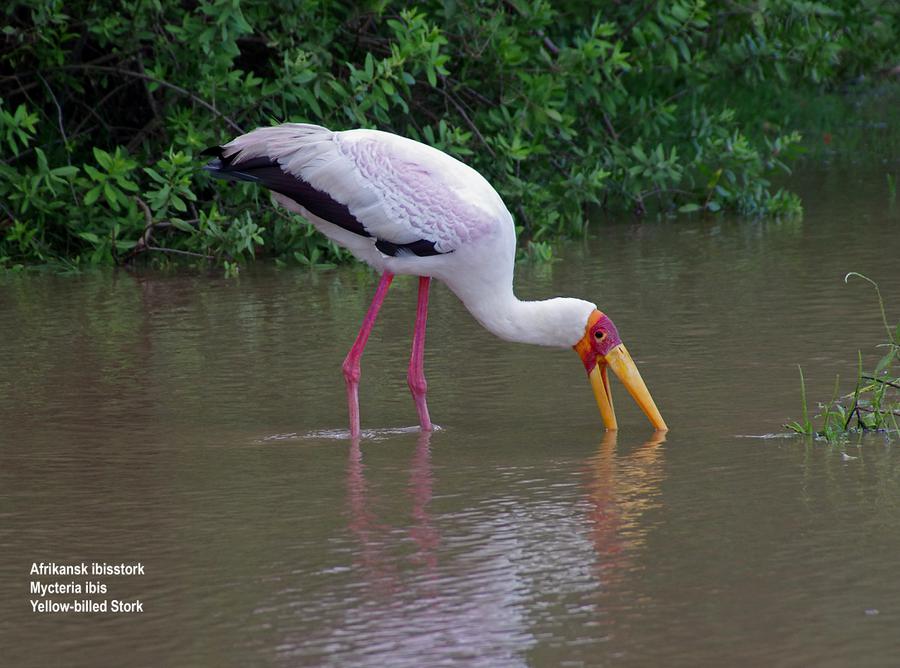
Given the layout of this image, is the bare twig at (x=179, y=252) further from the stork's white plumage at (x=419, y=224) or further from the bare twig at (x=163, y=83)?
the stork's white plumage at (x=419, y=224)

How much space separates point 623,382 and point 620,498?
1113 millimetres

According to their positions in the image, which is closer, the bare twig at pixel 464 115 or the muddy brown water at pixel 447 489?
the muddy brown water at pixel 447 489

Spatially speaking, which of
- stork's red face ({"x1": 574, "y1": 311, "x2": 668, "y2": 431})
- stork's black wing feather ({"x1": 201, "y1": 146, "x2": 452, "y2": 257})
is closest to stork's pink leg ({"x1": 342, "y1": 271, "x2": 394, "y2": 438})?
stork's black wing feather ({"x1": 201, "y1": 146, "x2": 452, "y2": 257})

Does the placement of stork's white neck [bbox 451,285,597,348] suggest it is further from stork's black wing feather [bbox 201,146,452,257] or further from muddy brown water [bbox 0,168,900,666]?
stork's black wing feather [bbox 201,146,452,257]

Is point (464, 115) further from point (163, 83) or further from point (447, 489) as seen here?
point (447, 489)

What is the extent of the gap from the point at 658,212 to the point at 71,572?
27.9 ft

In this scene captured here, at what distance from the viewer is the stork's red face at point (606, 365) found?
575 centimetres

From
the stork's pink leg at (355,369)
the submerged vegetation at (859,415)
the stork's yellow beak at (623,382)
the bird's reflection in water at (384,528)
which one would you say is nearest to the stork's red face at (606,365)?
the stork's yellow beak at (623,382)

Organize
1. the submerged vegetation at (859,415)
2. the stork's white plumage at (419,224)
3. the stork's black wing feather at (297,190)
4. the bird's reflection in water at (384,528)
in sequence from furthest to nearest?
1. the stork's black wing feather at (297,190)
2. the stork's white plumage at (419,224)
3. the submerged vegetation at (859,415)
4. the bird's reflection in water at (384,528)

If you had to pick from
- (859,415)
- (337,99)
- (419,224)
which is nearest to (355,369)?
(419,224)

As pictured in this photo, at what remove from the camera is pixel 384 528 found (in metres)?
4.52

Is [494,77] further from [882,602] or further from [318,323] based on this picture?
[882,602]

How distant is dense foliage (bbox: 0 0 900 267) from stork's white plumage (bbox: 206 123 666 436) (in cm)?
304

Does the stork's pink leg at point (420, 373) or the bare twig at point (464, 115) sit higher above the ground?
the bare twig at point (464, 115)
